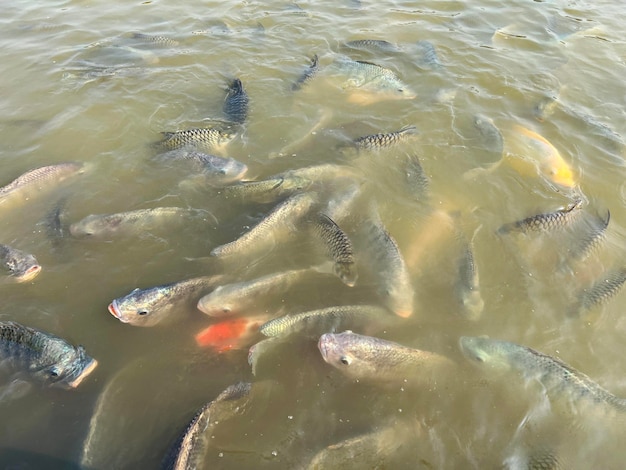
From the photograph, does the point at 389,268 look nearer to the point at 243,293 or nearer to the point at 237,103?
the point at 243,293

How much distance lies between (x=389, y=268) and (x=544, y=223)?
2.29 metres

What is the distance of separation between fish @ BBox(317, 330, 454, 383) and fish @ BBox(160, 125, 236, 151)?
13.6 ft


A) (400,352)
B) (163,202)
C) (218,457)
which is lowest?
(218,457)

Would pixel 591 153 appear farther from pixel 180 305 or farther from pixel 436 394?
pixel 180 305

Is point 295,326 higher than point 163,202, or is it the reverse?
point 163,202

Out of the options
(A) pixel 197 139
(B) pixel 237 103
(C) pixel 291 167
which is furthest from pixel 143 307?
(B) pixel 237 103

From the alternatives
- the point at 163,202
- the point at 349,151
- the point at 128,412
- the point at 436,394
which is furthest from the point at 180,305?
the point at 349,151

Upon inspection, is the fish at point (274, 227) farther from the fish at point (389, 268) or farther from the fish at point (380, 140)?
the fish at point (380, 140)

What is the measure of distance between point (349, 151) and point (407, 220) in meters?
1.76

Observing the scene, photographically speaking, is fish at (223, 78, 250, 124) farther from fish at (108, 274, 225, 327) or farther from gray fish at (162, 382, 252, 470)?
gray fish at (162, 382, 252, 470)

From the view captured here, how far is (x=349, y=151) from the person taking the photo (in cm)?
717

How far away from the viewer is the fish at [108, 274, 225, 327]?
4637 millimetres

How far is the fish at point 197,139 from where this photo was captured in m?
7.12

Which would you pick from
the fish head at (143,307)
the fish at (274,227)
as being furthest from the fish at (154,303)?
the fish at (274,227)
